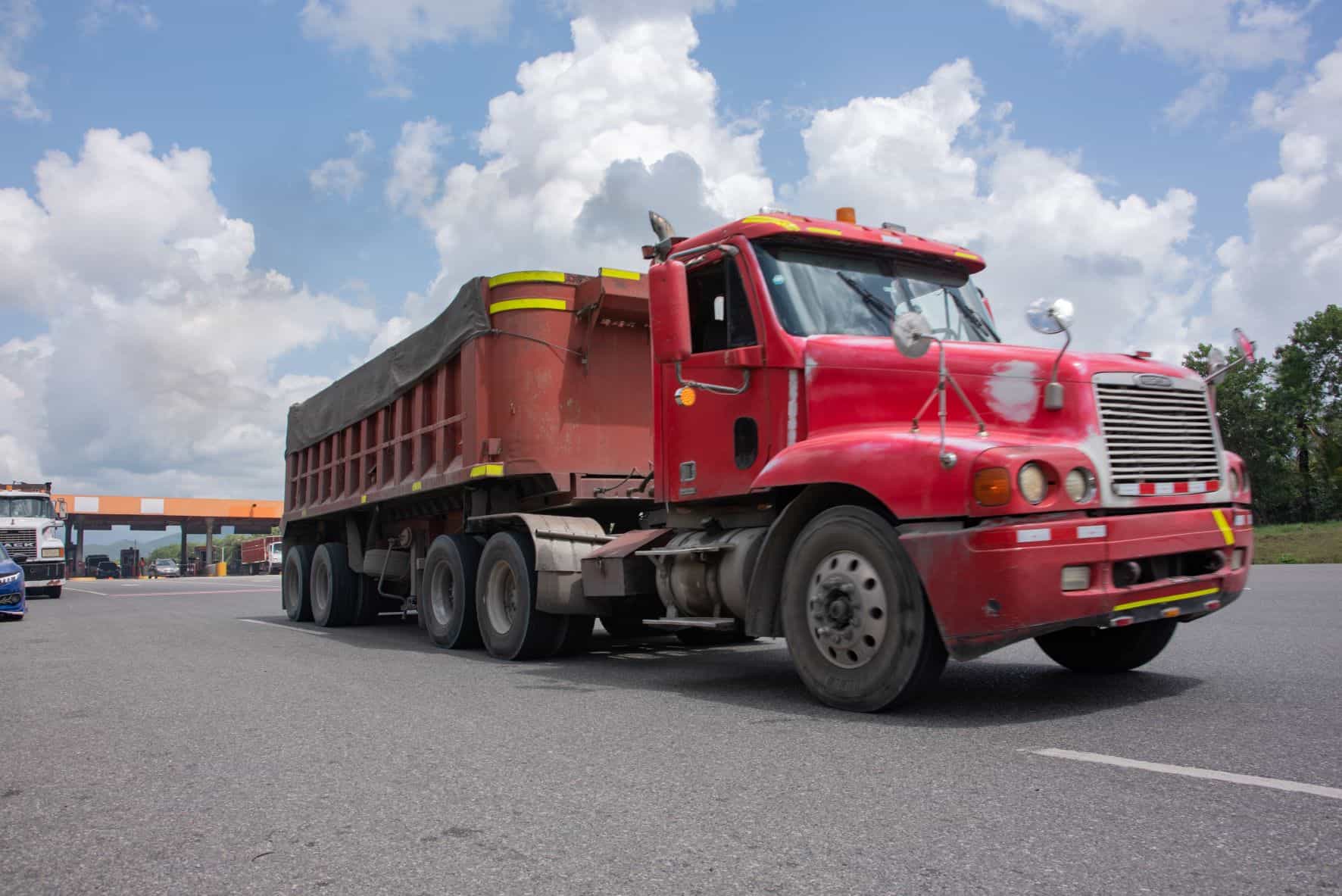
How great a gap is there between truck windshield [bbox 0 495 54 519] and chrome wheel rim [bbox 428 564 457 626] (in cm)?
2291

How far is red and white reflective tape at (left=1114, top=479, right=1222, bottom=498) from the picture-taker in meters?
5.22

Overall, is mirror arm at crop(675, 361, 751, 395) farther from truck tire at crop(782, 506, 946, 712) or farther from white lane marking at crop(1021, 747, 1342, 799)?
white lane marking at crop(1021, 747, 1342, 799)

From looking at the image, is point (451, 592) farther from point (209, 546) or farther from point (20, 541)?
point (209, 546)

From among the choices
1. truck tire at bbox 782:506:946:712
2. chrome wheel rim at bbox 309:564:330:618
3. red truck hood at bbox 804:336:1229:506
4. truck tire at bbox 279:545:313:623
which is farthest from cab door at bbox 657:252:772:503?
truck tire at bbox 279:545:313:623

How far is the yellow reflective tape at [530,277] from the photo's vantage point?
934cm

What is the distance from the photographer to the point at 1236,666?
6816 millimetres

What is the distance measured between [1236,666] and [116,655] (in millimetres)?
9290

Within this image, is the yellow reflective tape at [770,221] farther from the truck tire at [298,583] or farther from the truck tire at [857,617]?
the truck tire at [298,583]

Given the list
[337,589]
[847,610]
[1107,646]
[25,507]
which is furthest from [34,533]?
[1107,646]

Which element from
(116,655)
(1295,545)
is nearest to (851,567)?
(116,655)

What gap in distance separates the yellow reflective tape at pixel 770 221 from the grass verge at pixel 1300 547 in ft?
59.3

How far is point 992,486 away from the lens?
4957 mm

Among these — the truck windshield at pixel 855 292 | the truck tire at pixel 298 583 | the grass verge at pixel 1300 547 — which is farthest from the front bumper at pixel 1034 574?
the grass verge at pixel 1300 547

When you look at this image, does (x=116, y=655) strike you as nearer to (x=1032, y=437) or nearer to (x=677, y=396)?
(x=677, y=396)
